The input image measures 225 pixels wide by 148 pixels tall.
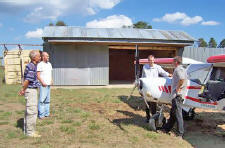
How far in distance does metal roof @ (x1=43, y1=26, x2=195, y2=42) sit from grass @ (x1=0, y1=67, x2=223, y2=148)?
243 inches

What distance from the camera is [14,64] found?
14797mm

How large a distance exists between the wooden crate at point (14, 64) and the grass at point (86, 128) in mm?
6947

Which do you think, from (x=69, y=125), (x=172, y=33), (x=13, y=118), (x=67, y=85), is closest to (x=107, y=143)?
(x=69, y=125)

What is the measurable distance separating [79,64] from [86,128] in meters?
8.84

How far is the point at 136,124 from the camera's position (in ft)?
19.3

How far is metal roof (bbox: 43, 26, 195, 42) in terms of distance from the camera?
13237mm

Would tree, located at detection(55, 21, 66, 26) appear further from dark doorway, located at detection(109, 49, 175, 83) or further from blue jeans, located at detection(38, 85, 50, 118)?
blue jeans, located at detection(38, 85, 50, 118)

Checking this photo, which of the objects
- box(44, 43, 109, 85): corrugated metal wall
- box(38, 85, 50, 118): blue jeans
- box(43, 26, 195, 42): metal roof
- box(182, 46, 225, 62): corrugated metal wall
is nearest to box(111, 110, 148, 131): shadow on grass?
box(38, 85, 50, 118): blue jeans

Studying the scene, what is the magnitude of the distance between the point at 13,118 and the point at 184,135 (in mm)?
4602

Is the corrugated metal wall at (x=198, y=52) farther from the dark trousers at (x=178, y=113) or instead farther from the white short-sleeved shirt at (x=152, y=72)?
the dark trousers at (x=178, y=113)

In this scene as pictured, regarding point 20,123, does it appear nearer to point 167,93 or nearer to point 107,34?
point 167,93

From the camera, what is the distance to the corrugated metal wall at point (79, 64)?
13.6 metres

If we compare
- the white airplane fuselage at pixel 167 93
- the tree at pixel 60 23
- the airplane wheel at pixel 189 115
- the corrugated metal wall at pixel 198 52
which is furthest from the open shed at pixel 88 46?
the tree at pixel 60 23

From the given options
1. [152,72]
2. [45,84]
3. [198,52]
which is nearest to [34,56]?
[45,84]
